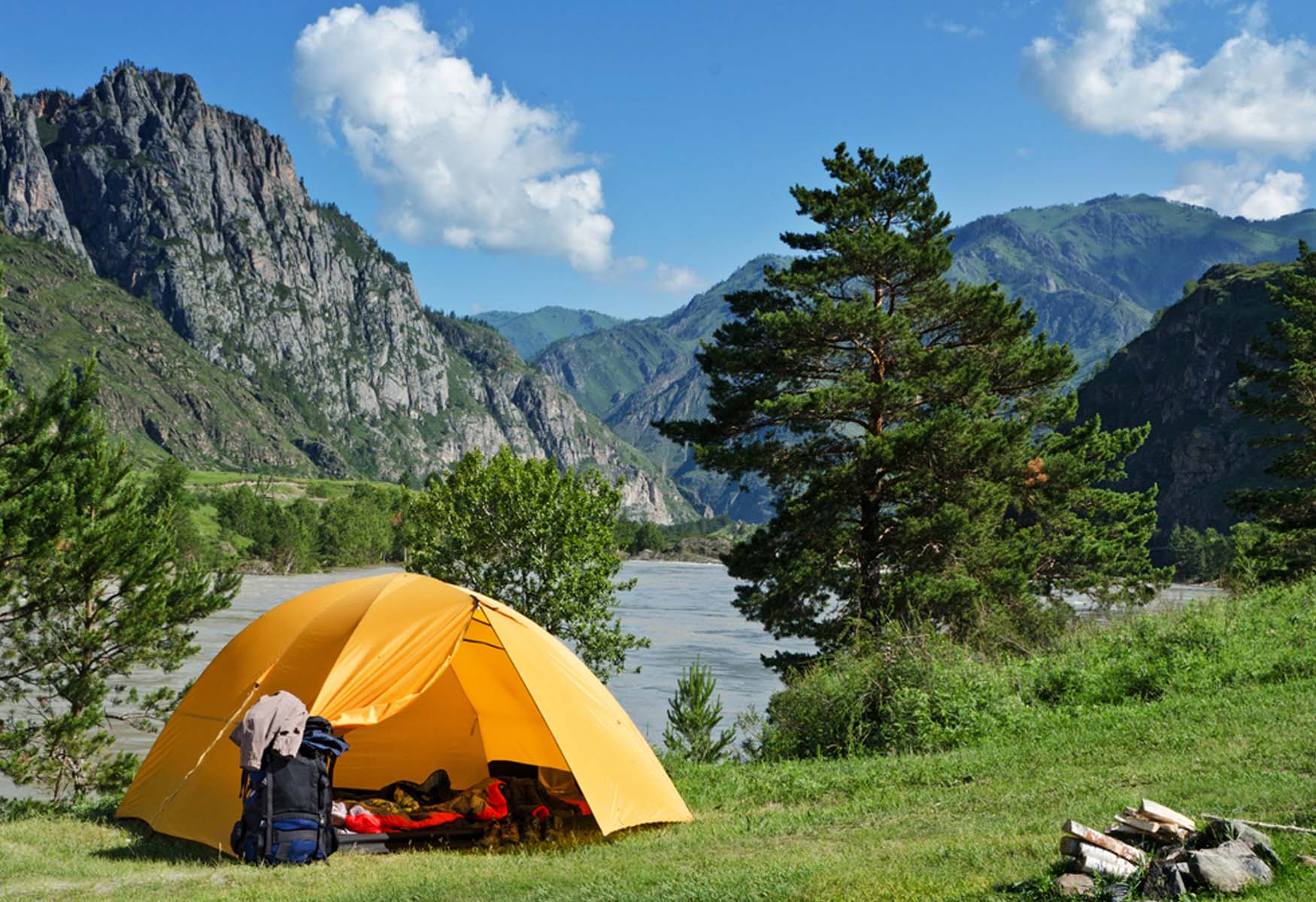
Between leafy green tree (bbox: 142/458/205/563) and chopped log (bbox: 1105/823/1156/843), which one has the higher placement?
leafy green tree (bbox: 142/458/205/563)

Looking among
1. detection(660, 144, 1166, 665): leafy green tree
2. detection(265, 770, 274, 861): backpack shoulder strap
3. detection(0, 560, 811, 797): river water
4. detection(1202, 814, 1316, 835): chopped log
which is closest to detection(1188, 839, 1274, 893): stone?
detection(1202, 814, 1316, 835): chopped log

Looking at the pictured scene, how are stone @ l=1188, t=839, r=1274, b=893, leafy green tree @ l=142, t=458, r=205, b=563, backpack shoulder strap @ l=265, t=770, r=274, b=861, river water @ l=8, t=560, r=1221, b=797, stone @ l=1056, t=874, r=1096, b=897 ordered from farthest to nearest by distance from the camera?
leafy green tree @ l=142, t=458, r=205, b=563 < river water @ l=8, t=560, r=1221, b=797 < backpack shoulder strap @ l=265, t=770, r=274, b=861 < stone @ l=1056, t=874, r=1096, b=897 < stone @ l=1188, t=839, r=1274, b=893

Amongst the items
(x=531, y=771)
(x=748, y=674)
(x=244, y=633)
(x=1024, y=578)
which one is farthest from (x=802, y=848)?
(x=748, y=674)

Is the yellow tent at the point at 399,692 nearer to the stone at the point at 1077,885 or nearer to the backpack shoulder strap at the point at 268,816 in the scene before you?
the backpack shoulder strap at the point at 268,816

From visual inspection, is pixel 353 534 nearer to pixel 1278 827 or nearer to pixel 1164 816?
pixel 1164 816

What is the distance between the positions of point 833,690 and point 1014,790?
5.81 metres

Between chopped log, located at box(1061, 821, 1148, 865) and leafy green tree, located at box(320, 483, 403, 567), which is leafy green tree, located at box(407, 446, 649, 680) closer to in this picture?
chopped log, located at box(1061, 821, 1148, 865)

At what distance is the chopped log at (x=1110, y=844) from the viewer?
18.9 ft

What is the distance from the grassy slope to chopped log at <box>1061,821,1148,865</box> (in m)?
0.33

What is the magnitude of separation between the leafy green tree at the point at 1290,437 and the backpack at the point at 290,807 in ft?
81.7

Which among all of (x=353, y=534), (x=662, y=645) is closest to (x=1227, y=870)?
(x=662, y=645)

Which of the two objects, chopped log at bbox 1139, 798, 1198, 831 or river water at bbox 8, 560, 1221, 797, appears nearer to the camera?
chopped log at bbox 1139, 798, 1198, 831

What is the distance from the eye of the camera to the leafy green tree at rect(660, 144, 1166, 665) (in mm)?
22812

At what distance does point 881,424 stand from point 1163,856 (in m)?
18.5
